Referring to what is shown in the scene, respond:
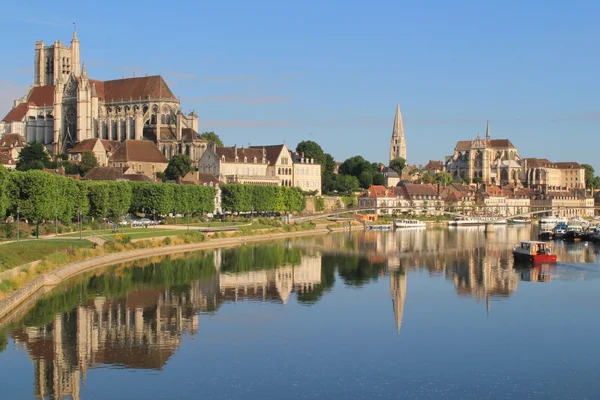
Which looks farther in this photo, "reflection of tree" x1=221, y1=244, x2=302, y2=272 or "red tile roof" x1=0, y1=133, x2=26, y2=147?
"red tile roof" x1=0, y1=133, x2=26, y2=147

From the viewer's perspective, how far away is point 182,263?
175 feet

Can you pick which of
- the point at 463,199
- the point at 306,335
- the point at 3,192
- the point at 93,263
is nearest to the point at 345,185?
the point at 463,199

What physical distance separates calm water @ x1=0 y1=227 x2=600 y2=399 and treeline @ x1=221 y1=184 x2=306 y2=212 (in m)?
36.1

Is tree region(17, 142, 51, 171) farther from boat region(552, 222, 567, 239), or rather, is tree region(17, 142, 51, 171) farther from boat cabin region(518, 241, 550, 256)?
boat cabin region(518, 241, 550, 256)

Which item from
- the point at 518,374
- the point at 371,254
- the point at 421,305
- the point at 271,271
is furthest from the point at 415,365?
the point at 371,254

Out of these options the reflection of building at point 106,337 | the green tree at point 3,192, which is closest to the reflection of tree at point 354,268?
the reflection of building at point 106,337

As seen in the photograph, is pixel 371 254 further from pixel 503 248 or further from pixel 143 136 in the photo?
pixel 143 136

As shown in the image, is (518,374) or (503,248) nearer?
(518,374)

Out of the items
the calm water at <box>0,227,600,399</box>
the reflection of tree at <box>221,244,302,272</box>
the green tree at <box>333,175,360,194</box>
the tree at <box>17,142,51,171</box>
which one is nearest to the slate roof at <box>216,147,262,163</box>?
the green tree at <box>333,175,360,194</box>

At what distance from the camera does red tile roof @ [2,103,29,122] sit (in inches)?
5044

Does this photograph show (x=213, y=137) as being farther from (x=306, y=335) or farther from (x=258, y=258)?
(x=306, y=335)

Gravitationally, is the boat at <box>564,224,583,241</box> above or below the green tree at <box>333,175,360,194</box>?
below

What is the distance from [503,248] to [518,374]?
46.4m

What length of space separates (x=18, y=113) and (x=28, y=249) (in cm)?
9086
